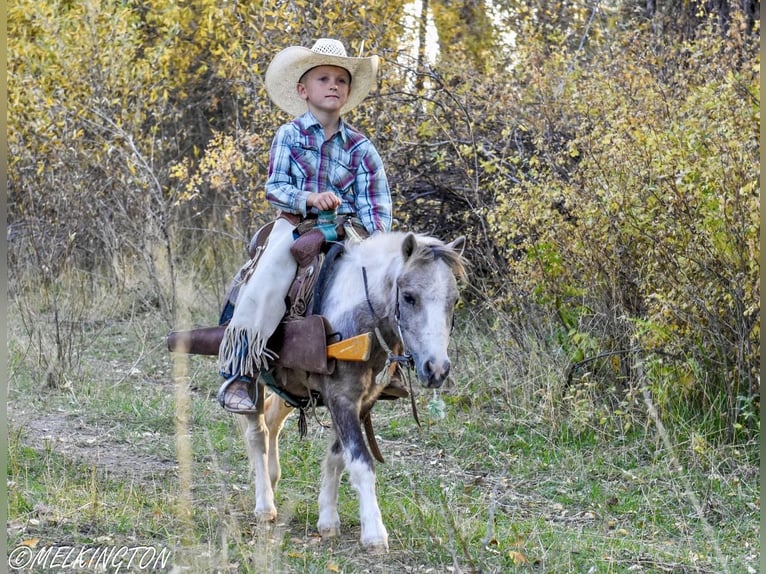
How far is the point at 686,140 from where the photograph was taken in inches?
264

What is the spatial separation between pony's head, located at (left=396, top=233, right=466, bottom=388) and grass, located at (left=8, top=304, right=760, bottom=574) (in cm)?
66

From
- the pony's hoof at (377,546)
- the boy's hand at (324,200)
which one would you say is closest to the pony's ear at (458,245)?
the boy's hand at (324,200)

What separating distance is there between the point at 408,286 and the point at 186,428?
3.48 m

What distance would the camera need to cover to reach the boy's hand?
17.2 ft

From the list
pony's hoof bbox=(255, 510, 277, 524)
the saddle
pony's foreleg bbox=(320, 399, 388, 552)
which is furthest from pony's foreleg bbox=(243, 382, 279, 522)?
pony's foreleg bbox=(320, 399, 388, 552)

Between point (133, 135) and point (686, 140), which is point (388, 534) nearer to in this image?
point (686, 140)

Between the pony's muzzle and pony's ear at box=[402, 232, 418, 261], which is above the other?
pony's ear at box=[402, 232, 418, 261]

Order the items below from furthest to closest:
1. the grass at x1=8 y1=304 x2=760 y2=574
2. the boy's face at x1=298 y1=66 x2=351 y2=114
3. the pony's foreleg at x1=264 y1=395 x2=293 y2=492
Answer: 1. the pony's foreleg at x1=264 y1=395 x2=293 y2=492
2. the boy's face at x1=298 y1=66 x2=351 y2=114
3. the grass at x1=8 y1=304 x2=760 y2=574

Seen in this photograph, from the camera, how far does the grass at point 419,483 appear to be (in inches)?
202

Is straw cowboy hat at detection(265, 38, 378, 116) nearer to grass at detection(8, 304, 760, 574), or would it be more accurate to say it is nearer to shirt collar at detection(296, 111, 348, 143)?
shirt collar at detection(296, 111, 348, 143)

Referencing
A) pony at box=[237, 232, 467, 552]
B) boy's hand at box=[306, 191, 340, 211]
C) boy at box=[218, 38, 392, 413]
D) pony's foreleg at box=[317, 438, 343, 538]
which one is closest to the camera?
pony at box=[237, 232, 467, 552]

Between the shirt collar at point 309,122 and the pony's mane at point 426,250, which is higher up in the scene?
the shirt collar at point 309,122

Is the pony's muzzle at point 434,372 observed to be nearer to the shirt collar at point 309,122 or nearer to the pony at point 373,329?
the pony at point 373,329

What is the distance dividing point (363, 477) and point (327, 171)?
1569mm
